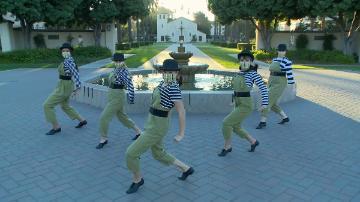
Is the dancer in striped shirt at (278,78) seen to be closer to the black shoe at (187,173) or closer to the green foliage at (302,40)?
the black shoe at (187,173)

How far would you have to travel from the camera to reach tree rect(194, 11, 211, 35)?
10961 centimetres

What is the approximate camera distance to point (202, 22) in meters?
110

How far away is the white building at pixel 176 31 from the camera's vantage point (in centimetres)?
10156

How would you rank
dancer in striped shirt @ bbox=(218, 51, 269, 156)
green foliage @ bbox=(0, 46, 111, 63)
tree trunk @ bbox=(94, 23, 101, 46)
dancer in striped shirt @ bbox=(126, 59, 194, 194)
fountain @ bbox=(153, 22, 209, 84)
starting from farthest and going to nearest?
tree trunk @ bbox=(94, 23, 101, 46) < green foliage @ bbox=(0, 46, 111, 63) < fountain @ bbox=(153, 22, 209, 84) < dancer in striped shirt @ bbox=(218, 51, 269, 156) < dancer in striped shirt @ bbox=(126, 59, 194, 194)

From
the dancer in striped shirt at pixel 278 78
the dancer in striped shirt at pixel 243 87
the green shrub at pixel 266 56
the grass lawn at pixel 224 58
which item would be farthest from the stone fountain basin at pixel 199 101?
the green shrub at pixel 266 56

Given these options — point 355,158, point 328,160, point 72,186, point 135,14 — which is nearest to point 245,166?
point 328,160

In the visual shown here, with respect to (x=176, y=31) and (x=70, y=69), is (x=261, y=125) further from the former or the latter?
(x=176, y=31)

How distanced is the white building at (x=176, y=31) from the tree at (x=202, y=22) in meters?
5.60

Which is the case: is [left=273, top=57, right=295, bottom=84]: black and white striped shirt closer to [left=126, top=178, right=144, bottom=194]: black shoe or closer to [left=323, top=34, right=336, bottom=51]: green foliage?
[left=126, top=178, right=144, bottom=194]: black shoe

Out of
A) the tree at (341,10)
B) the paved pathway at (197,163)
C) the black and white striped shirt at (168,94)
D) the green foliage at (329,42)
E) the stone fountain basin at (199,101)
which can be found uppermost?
the tree at (341,10)

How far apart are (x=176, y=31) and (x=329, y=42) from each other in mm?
75543

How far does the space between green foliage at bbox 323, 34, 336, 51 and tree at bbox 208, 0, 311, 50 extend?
4.66 meters

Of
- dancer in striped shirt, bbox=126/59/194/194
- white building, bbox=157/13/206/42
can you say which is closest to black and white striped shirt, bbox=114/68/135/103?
dancer in striped shirt, bbox=126/59/194/194

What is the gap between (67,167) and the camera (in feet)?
18.0
